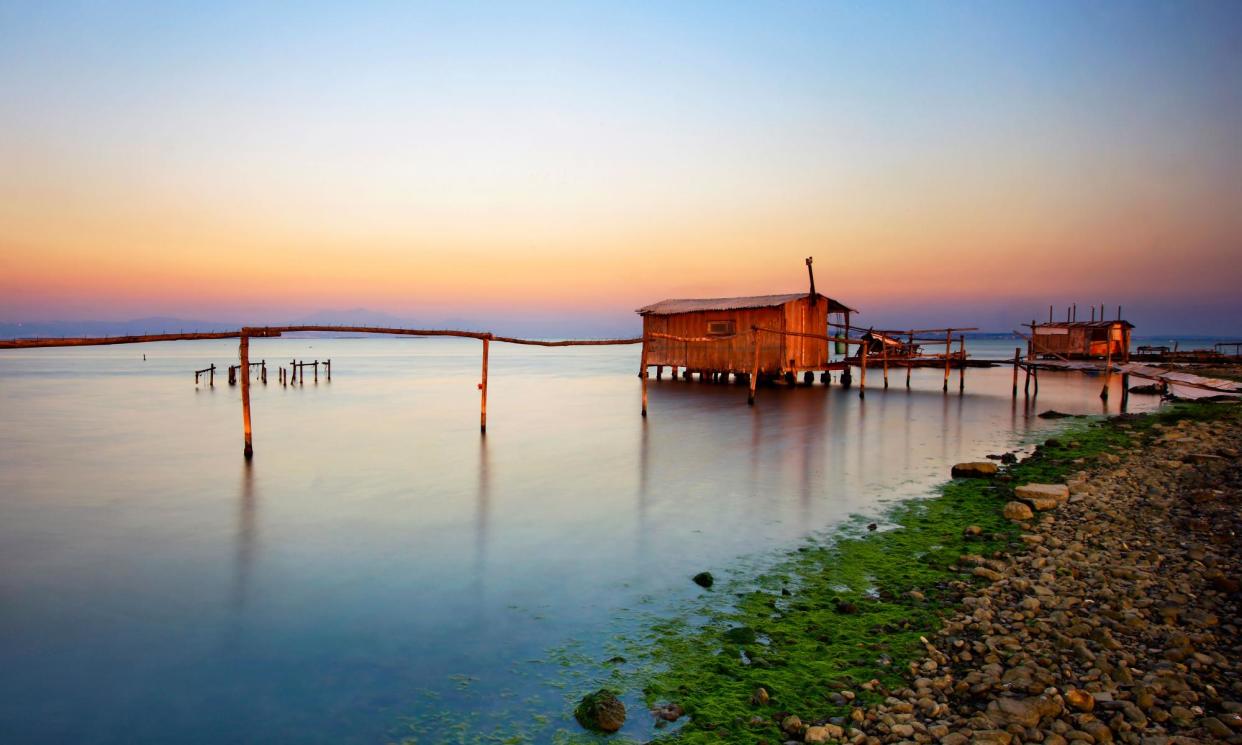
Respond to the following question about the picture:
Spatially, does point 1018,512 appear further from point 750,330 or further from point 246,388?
point 750,330

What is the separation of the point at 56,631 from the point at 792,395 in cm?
2834

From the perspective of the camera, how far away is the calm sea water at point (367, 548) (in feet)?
16.2

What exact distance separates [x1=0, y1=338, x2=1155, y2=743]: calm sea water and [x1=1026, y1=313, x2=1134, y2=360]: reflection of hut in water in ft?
89.7

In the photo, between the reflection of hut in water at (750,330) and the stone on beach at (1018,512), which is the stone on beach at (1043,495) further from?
the reflection of hut in water at (750,330)

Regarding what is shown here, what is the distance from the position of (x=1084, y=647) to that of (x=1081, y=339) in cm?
4757

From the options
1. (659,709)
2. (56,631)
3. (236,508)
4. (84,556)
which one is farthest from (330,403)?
(659,709)

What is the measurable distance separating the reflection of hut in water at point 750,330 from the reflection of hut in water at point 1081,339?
17.0m

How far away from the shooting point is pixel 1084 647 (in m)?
4.80

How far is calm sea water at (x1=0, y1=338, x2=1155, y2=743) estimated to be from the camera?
4930mm

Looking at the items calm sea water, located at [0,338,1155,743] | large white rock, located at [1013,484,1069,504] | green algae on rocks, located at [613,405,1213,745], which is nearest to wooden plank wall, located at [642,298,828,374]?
calm sea water, located at [0,338,1155,743]

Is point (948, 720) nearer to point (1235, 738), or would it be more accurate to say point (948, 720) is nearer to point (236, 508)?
point (1235, 738)

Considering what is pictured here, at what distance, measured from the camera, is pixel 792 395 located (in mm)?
30984

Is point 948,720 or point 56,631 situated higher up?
point 948,720

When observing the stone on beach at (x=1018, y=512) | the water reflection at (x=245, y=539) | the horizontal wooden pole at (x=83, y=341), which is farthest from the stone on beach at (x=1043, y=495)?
the horizontal wooden pole at (x=83, y=341)
